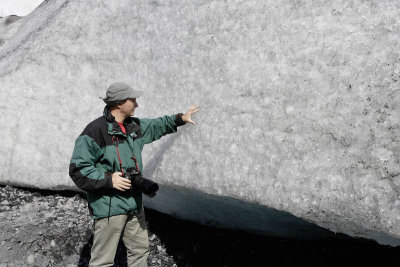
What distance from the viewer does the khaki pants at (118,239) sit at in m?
4.18

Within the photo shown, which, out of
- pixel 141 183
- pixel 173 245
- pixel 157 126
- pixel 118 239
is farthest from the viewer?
pixel 173 245

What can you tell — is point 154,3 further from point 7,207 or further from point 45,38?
point 7,207

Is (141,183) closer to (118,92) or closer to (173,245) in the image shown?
(118,92)

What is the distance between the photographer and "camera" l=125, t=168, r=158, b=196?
384 centimetres

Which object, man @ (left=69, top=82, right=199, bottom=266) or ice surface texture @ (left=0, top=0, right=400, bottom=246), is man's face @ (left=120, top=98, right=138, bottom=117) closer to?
man @ (left=69, top=82, right=199, bottom=266)

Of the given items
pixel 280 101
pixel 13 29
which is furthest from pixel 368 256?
pixel 13 29

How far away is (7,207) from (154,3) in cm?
372

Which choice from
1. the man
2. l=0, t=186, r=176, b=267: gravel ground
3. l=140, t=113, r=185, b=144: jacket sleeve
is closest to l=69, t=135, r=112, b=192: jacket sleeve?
the man

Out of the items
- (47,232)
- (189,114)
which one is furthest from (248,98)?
(47,232)

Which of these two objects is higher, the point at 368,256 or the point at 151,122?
the point at 151,122

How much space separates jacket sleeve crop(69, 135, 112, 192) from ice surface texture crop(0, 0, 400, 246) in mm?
1117

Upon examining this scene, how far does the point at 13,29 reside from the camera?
9.44 metres

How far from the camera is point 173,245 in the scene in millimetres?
5762

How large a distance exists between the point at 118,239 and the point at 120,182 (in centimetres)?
78
